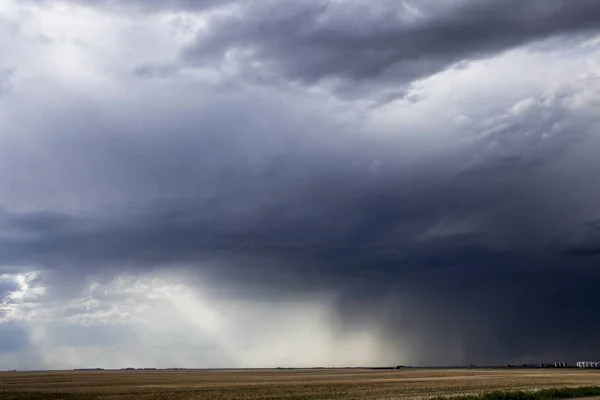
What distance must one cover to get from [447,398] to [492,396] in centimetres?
726

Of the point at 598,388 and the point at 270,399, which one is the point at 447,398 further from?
the point at 598,388

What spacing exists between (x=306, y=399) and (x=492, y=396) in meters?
21.2

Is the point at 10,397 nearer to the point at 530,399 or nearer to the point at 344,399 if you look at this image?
the point at 344,399

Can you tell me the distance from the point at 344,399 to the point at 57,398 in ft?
140

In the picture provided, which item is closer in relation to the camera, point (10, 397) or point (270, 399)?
point (270, 399)

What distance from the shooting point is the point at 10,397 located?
90.8 meters

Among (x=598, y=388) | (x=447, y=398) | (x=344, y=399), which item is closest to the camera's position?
(x=447, y=398)

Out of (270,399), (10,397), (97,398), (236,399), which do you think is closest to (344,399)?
(270,399)

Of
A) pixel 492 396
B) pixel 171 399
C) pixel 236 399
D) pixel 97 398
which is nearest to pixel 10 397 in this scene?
pixel 97 398

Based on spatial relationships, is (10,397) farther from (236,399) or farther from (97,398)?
(236,399)

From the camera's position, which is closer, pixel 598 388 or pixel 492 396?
pixel 492 396

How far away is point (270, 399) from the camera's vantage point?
241 feet

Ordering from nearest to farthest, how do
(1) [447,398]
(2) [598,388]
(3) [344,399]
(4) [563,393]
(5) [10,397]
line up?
1. (1) [447,398]
2. (3) [344,399]
3. (4) [563,393]
4. (2) [598,388]
5. (5) [10,397]

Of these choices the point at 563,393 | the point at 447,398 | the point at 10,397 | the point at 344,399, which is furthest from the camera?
the point at 10,397
